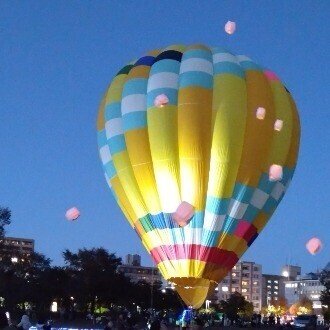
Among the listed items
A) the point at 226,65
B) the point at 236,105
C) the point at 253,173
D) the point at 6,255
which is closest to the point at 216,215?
the point at 253,173

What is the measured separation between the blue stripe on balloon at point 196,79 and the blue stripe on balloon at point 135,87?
147 centimetres

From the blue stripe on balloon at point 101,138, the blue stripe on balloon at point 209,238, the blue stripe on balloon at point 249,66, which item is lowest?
the blue stripe on balloon at point 209,238

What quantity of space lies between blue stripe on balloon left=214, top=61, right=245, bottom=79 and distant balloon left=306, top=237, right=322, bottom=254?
6.85 m

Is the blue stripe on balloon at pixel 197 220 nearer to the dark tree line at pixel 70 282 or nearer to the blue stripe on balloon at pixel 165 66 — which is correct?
the blue stripe on balloon at pixel 165 66

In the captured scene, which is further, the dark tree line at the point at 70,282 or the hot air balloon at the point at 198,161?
the dark tree line at the point at 70,282

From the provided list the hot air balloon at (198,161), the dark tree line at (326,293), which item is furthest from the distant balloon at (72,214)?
the dark tree line at (326,293)

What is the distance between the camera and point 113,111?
27141 millimetres

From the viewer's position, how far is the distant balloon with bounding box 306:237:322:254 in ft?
87.2

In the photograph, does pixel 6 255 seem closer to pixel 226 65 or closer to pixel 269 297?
pixel 226 65

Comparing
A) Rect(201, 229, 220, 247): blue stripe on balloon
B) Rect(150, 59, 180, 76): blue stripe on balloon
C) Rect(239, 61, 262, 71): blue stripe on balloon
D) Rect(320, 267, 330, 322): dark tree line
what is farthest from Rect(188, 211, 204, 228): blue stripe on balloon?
Rect(320, 267, 330, 322): dark tree line

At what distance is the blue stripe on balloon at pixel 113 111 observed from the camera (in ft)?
88.5

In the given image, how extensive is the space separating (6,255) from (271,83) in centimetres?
2627

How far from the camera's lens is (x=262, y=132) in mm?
25281

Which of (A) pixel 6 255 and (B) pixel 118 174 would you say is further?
(A) pixel 6 255
